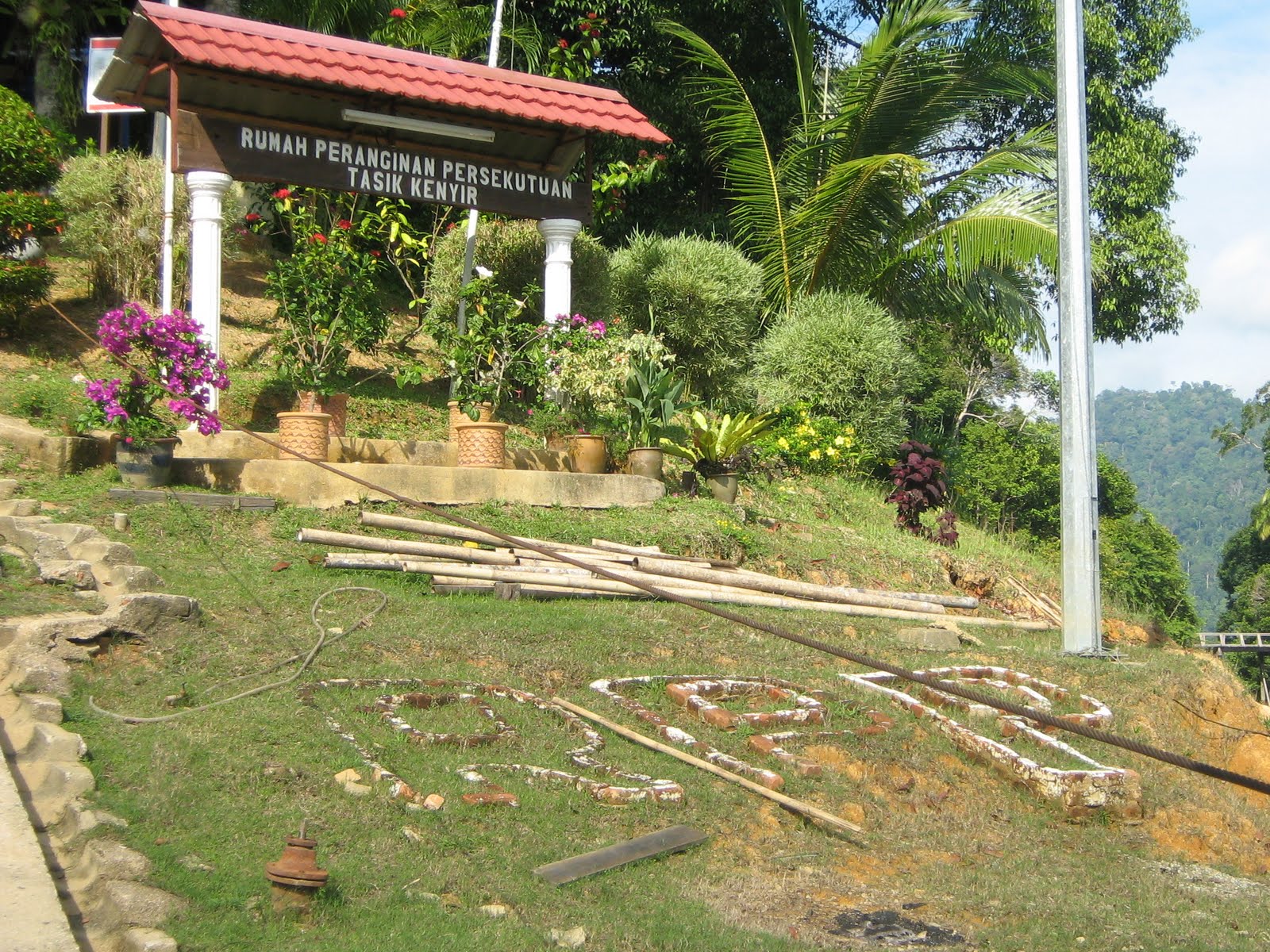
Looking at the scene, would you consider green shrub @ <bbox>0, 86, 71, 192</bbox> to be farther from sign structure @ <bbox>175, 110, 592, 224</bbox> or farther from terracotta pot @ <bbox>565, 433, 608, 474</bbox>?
terracotta pot @ <bbox>565, 433, 608, 474</bbox>

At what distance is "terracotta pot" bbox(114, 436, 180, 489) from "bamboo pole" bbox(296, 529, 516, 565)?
3.88 feet

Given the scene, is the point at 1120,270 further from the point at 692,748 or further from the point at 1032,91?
the point at 692,748

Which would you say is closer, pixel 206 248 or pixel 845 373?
pixel 206 248

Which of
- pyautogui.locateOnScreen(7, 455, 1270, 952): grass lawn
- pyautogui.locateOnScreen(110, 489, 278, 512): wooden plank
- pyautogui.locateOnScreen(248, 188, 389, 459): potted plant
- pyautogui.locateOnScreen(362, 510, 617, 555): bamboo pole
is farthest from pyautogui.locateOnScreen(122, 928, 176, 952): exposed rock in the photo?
pyautogui.locateOnScreen(248, 188, 389, 459): potted plant

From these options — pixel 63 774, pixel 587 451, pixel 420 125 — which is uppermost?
pixel 420 125

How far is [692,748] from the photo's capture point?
20.5 feet

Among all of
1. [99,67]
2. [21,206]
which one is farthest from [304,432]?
[99,67]

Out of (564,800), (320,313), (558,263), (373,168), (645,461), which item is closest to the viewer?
(564,800)

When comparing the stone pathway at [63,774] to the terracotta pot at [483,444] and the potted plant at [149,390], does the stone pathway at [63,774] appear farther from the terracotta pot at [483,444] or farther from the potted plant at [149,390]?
the terracotta pot at [483,444]

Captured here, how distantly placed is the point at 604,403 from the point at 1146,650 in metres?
4.97

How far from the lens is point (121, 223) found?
13.1 m

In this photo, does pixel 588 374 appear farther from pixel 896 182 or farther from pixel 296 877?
pixel 296 877

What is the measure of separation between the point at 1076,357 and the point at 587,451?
4207 mm

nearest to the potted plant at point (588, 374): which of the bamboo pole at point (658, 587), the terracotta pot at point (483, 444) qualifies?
the terracotta pot at point (483, 444)
